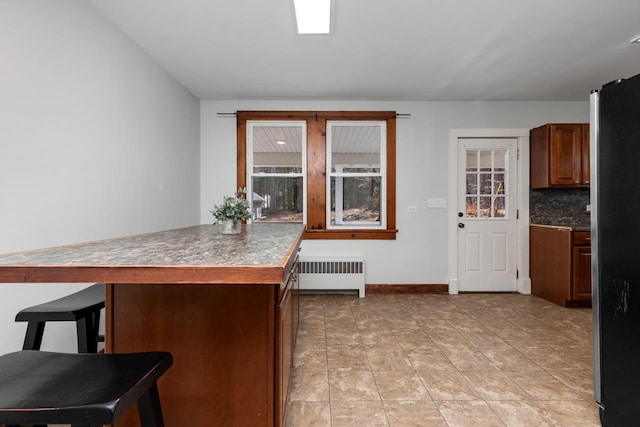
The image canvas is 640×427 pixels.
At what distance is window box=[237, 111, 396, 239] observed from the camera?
174 inches

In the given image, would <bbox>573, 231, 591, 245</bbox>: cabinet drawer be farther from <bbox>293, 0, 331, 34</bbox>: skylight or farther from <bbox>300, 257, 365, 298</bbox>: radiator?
<bbox>293, 0, 331, 34</bbox>: skylight

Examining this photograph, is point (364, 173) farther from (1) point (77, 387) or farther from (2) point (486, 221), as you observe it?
(1) point (77, 387)

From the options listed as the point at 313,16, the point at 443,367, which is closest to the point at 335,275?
the point at 443,367

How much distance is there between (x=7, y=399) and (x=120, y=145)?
7.50ft

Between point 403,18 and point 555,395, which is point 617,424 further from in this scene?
point 403,18

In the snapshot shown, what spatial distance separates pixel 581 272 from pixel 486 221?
116 cm

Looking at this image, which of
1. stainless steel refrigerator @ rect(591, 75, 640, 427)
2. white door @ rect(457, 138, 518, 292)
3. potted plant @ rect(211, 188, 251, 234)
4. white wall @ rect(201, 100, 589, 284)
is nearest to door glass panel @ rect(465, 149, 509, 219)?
white door @ rect(457, 138, 518, 292)

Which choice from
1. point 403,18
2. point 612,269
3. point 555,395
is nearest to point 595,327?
point 612,269

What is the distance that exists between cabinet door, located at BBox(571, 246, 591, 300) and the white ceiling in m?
1.91

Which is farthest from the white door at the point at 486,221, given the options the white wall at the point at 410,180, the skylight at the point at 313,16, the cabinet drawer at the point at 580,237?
the skylight at the point at 313,16

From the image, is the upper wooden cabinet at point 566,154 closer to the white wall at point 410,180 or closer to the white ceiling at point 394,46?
the white ceiling at point 394,46

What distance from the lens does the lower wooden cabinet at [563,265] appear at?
3721 mm

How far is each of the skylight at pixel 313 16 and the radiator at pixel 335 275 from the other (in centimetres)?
267

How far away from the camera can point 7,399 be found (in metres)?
0.80
